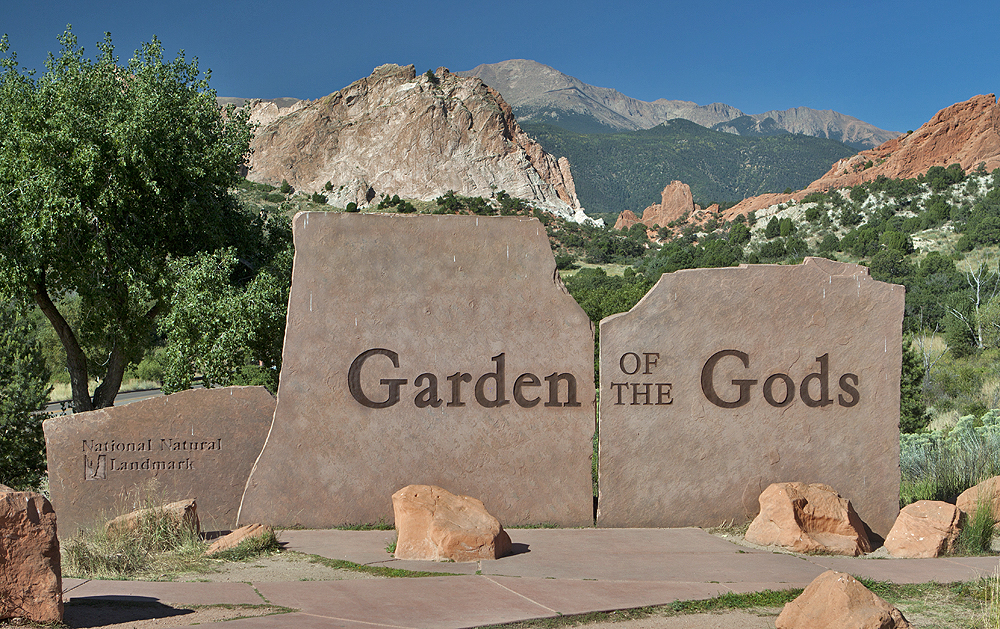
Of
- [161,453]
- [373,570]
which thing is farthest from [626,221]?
[373,570]

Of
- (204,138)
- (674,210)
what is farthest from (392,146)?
(204,138)

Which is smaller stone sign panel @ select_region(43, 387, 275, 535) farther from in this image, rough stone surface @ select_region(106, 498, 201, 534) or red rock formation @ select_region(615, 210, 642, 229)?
red rock formation @ select_region(615, 210, 642, 229)

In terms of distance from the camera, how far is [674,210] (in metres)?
89.9

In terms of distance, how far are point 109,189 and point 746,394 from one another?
914 centimetres

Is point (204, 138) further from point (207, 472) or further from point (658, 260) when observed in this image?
point (658, 260)

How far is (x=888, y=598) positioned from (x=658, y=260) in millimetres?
44937

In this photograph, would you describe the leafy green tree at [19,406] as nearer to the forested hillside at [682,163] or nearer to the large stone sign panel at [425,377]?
the large stone sign panel at [425,377]

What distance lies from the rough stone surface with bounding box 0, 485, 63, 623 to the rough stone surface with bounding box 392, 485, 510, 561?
2.73 m

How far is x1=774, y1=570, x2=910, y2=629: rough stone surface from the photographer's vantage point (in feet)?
15.0

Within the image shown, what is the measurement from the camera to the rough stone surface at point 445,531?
21.0ft

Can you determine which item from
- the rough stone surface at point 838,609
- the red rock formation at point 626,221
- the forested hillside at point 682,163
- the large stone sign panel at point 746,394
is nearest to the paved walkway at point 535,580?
the large stone sign panel at point 746,394

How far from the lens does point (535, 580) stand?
5.76 metres

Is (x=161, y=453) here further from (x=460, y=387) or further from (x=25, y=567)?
(x=25, y=567)

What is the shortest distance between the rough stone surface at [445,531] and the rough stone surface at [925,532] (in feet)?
11.5
